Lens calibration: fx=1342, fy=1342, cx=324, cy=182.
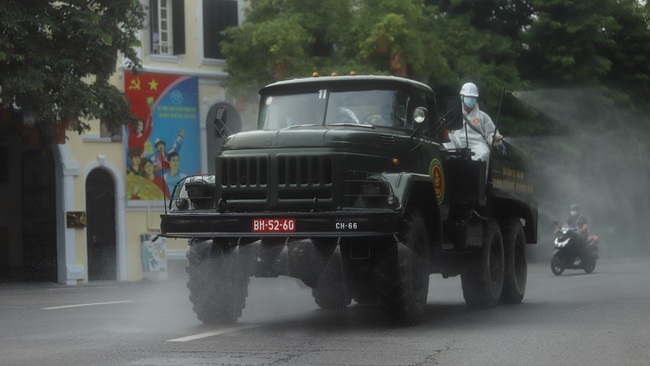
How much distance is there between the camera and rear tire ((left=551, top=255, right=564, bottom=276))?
97.5ft

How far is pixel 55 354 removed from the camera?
10.5m

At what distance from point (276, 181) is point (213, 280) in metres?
1.18

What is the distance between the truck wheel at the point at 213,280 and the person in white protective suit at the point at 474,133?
3.77m

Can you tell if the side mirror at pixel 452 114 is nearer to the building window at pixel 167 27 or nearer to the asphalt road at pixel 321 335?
the asphalt road at pixel 321 335

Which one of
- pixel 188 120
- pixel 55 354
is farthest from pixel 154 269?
pixel 55 354

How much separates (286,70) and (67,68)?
836 centimetres

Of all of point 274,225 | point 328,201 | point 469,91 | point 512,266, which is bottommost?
point 512,266

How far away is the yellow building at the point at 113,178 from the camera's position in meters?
33.9

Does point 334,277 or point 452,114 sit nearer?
point 334,277

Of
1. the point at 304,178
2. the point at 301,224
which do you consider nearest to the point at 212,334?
the point at 301,224

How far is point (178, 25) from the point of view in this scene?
1416 inches

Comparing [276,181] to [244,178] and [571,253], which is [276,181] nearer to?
[244,178]

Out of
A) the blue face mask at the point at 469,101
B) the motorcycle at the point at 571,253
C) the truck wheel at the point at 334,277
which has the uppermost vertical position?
the blue face mask at the point at 469,101

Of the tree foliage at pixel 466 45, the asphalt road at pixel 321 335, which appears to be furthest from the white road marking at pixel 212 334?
the tree foliage at pixel 466 45
